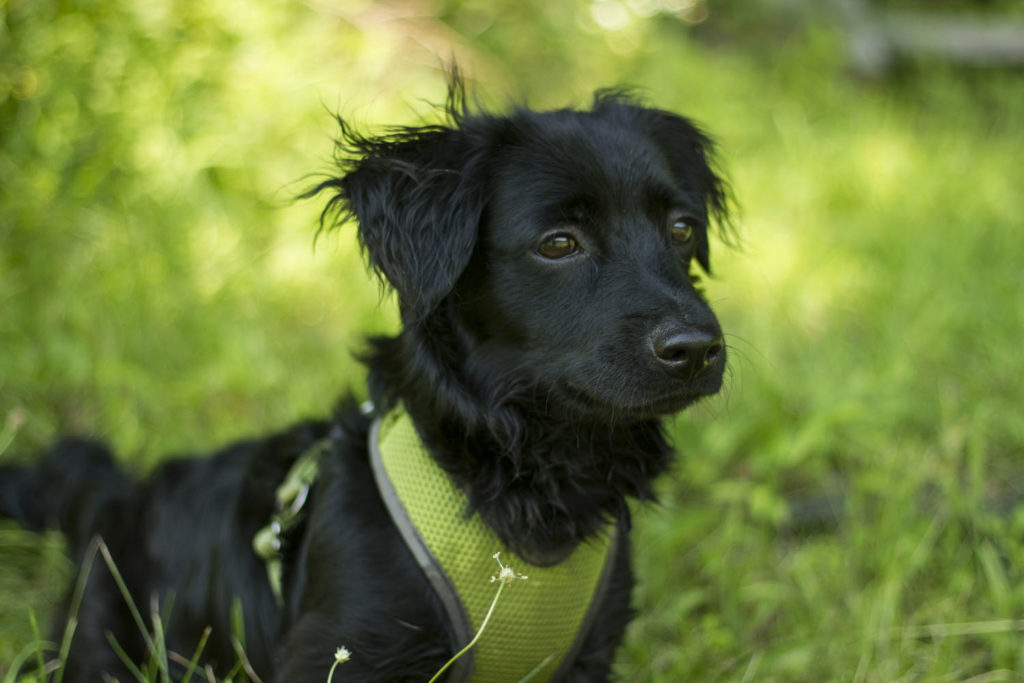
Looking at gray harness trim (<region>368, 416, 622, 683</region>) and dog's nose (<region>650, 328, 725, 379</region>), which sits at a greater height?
dog's nose (<region>650, 328, 725, 379</region>)

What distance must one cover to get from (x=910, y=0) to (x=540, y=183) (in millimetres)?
9765

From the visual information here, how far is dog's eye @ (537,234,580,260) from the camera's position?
184 centimetres

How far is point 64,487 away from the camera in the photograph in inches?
96.4

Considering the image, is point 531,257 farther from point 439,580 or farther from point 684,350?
point 439,580

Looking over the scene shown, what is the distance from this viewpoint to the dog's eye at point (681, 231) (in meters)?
2.08

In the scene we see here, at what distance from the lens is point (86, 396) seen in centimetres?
341

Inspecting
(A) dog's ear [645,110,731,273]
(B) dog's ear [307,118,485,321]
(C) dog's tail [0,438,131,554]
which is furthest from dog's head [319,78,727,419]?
(C) dog's tail [0,438,131,554]

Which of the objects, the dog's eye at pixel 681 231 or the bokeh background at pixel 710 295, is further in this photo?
the bokeh background at pixel 710 295

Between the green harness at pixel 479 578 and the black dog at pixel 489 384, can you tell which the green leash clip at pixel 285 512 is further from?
the green harness at pixel 479 578

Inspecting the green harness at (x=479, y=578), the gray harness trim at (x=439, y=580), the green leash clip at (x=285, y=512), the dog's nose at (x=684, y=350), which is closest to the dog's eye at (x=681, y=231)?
the dog's nose at (x=684, y=350)

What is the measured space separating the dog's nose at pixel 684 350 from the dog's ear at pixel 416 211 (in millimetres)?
484

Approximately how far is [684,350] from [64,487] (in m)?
1.97

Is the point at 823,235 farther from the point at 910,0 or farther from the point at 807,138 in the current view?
the point at 910,0

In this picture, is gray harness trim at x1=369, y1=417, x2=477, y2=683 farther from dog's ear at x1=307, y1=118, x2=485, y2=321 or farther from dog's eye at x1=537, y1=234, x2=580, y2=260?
dog's eye at x1=537, y1=234, x2=580, y2=260
